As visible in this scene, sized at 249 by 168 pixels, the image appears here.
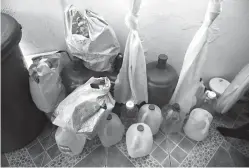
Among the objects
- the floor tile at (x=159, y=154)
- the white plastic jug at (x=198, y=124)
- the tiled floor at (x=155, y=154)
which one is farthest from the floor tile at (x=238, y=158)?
the floor tile at (x=159, y=154)

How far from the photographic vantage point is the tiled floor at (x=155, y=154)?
1.10 metres

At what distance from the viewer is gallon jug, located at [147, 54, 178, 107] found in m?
1.11

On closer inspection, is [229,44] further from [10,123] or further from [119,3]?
[10,123]

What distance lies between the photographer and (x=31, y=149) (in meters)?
1.15

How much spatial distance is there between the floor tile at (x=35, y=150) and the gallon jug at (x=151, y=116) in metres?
0.63

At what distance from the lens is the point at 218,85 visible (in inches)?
53.5

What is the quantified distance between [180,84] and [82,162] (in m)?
0.73

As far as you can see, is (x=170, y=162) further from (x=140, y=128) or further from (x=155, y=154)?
(x=140, y=128)

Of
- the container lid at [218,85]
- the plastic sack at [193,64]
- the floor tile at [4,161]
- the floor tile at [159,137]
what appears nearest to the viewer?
the plastic sack at [193,64]

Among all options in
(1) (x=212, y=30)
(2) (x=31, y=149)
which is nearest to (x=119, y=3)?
(1) (x=212, y=30)

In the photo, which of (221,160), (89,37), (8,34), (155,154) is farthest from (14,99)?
(221,160)

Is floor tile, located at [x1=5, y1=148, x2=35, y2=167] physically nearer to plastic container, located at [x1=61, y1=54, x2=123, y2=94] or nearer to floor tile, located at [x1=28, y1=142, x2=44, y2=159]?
floor tile, located at [x1=28, y1=142, x2=44, y2=159]

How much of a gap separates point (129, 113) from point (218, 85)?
0.72 m

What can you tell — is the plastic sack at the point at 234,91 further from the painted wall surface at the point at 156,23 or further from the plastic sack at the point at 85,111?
the plastic sack at the point at 85,111
